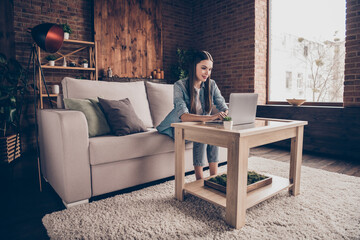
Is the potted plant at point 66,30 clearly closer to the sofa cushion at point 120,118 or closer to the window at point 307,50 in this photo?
the sofa cushion at point 120,118

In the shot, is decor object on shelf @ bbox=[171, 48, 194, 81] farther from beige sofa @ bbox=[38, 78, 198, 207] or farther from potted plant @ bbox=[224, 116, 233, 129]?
potted plant @ bbox=[224, 116, 233, 129]

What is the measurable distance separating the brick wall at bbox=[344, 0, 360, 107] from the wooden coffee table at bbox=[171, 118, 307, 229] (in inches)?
67.8

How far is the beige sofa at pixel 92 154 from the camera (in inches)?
66.3

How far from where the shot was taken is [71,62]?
158 inches

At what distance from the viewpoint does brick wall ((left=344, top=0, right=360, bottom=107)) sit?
2.96 meters

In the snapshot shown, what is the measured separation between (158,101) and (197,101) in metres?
0.80

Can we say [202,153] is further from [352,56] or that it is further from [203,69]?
[352,56]

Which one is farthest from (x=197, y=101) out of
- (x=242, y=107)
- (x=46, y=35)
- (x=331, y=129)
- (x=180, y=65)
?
(x=180, y=65)

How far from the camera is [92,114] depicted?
2.07m

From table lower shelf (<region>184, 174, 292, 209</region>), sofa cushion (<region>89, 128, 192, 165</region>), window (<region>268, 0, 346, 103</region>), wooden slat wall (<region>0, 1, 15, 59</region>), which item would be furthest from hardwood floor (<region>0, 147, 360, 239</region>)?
wooden slat wall (<region>0, 1, 15, 59</region>)

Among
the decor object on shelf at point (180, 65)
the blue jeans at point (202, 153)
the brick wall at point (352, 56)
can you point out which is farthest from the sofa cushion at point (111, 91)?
the brick wall at point (352, 56)

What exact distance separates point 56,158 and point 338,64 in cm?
387

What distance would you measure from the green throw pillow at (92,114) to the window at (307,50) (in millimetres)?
3239

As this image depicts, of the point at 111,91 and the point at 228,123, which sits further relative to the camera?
the point at 111,91
